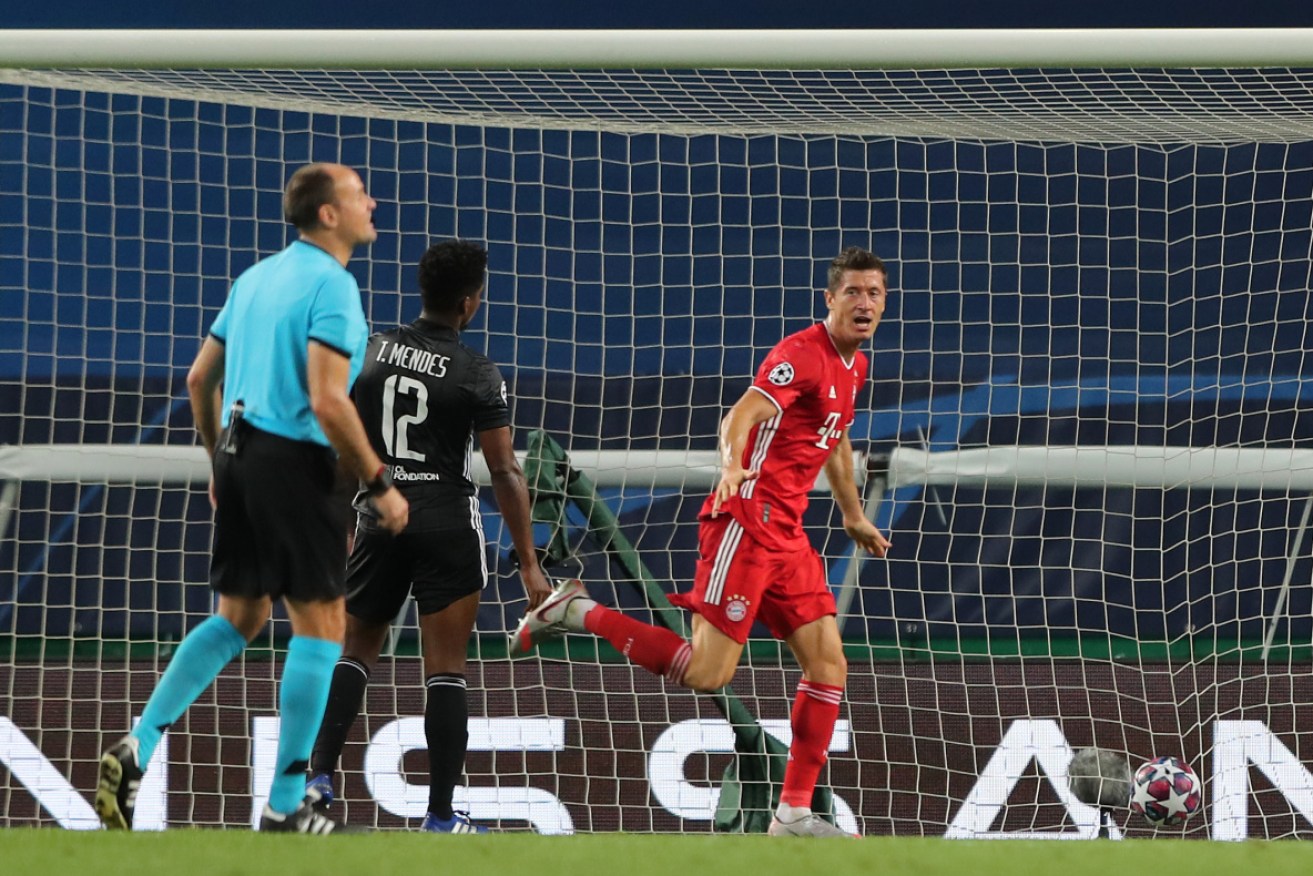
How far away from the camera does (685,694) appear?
6.15m

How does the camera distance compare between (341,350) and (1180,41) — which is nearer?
(341,350)

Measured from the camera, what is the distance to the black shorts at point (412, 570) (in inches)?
182

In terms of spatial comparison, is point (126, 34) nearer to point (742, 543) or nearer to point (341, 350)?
point (341, 350)

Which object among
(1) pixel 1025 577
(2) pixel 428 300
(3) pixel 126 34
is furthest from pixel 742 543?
(3) pixel 126 34

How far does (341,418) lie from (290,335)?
253 mm

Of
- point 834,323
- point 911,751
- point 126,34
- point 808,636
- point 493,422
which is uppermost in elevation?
point 126,34

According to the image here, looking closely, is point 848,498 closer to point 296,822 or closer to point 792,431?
point 792,431

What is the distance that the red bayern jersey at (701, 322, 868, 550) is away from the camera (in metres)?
4.90

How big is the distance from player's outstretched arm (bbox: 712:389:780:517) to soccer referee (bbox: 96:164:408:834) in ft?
4.06

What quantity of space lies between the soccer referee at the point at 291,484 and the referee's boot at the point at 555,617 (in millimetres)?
1341

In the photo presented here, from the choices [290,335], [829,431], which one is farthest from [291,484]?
[829,431]

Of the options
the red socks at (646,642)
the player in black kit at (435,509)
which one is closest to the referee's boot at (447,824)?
the player in black kit at (435,509)

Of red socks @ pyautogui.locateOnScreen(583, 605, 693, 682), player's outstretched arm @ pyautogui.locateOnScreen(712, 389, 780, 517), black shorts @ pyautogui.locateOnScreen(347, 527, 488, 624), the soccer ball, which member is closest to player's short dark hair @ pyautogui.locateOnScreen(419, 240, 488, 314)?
black shorts @ pyautogui.locateOnScreen(347, 527, 488, 624)

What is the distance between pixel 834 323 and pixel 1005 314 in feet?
8.07
